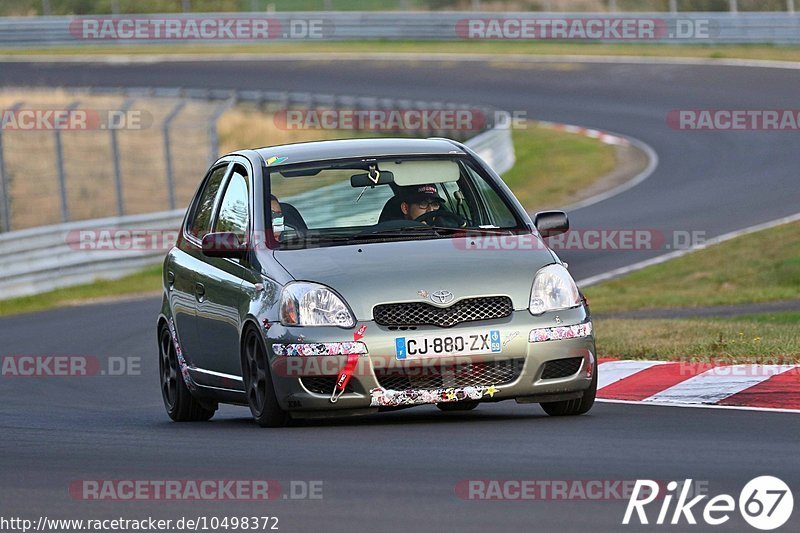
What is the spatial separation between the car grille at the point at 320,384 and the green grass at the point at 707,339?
3.35 metres

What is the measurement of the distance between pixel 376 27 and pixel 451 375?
144 feet

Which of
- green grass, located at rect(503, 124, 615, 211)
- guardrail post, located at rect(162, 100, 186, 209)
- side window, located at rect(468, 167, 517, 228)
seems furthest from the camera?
green grass, located at rect(503, 124, 615, 211)

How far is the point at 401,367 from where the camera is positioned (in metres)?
8.12

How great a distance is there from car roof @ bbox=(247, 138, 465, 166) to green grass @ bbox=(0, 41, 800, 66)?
31.7 m

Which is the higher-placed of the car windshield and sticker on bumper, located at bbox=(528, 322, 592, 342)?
the car windshield

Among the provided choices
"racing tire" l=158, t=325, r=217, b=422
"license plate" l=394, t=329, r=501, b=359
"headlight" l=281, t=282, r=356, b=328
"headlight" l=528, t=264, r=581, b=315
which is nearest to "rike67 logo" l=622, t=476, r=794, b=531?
"license plate" l=394, t=329, r=501, b=359

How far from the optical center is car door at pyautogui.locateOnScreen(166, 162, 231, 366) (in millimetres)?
9828

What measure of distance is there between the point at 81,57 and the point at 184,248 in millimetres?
43925

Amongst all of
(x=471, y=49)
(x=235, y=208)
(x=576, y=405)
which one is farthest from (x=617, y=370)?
(x=471, y=49)

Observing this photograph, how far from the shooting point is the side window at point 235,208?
9430 millimetres

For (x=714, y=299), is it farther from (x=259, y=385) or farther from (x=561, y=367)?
(x=259, y=385)

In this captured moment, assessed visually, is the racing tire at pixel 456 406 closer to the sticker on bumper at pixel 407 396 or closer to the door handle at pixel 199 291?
the sticker on bumper at pixel 407 396

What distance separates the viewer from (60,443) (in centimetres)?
829

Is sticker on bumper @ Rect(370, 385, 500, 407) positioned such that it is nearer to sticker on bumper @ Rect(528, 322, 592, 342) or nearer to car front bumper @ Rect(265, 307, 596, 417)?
car front bumper @ Rect(265, 307, 596, 417)
